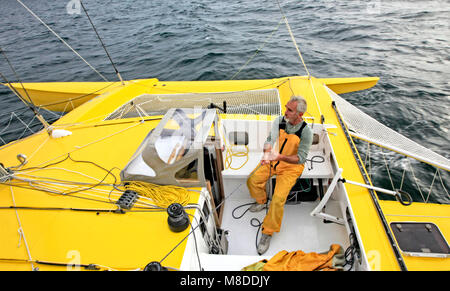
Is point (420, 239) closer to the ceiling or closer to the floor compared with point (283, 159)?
closer to the floor

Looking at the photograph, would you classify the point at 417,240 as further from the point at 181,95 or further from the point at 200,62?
the point at 200,62

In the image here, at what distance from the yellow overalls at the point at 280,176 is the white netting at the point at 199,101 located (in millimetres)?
1473

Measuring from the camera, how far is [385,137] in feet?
8.39

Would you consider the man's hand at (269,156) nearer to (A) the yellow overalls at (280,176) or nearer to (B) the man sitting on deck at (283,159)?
(B) the man sitting on deck at (283,159)

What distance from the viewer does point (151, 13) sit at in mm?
13852

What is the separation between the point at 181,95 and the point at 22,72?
808 centimetres

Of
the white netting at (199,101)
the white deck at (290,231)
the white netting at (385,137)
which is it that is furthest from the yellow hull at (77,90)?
the white deck at (290,231)

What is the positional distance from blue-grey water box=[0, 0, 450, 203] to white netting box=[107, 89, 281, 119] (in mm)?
2286

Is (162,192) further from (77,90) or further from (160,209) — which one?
(77,90)

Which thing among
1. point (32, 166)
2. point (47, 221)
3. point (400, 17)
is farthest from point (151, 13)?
point (47, 221)

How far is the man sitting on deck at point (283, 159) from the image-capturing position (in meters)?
2.30

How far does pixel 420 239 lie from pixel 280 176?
124 centimetres

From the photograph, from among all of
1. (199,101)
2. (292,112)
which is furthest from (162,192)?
(199,101)
